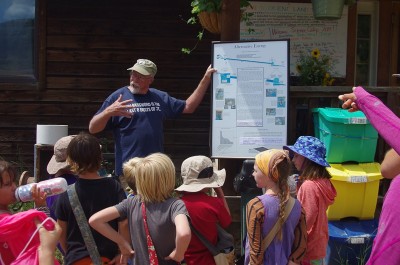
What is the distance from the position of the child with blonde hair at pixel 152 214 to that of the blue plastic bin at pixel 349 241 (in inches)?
Result: 79.1

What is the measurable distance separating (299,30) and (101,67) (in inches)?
98.9

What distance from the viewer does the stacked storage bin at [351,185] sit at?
4.71 meters

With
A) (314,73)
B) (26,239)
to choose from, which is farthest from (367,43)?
(26,239)

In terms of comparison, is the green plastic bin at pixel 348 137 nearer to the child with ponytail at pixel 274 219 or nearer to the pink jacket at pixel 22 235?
the child with ponytail at pixel 274 219

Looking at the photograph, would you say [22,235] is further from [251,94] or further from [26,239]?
[251,94]

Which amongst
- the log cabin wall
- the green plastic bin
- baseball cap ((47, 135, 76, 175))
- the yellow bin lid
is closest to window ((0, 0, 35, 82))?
the log cabin wall

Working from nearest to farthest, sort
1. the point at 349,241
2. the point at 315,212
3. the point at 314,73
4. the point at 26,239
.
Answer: the point at 26,239 → the point at 315,212 → the point at 349,241 → the point at 314,73

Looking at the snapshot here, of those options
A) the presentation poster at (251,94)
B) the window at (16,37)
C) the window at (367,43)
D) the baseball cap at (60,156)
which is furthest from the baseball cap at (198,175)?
the window at (367,43)

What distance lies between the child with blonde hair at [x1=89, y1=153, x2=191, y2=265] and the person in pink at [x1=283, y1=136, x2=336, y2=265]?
87 centimetres

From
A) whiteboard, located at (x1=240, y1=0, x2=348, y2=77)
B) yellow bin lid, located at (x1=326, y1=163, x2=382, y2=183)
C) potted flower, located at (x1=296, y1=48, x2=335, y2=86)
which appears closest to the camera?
yellow bin lid, located at (x1=326, y1=163, x2=382, y2=183)

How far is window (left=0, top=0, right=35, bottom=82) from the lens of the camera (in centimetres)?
729

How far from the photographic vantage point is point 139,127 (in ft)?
14.7

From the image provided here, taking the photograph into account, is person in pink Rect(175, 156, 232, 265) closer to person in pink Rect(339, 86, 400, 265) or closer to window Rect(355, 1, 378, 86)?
person in pink Rect(339, 86, 400, 265)

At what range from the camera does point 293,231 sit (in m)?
3.22
